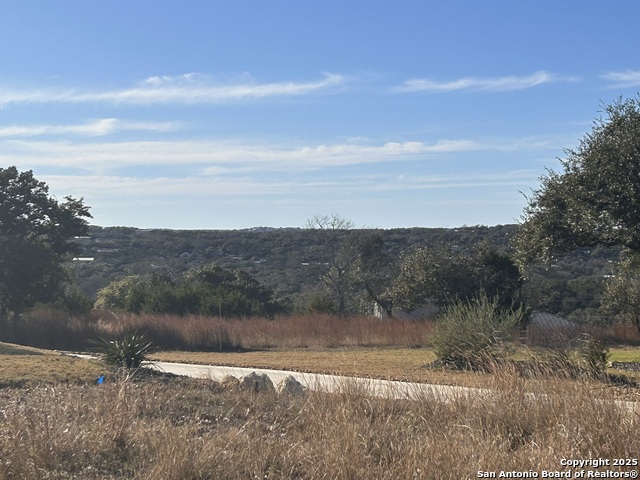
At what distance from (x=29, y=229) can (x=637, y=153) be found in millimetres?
29060

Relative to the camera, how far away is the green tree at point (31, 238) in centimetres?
3516

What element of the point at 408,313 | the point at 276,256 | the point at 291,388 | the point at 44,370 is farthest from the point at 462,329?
the point at 276,256

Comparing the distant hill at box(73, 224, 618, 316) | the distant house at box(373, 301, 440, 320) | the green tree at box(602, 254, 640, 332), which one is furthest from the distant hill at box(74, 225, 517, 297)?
the green tree at box(602, 254, 640, 332)

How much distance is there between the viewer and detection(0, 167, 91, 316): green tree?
35156 millimetres

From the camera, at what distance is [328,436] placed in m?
8.34

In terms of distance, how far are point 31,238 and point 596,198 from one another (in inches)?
1094

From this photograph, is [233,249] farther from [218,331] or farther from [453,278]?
[218,331]

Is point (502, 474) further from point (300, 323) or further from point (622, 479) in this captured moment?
point (300, 323)

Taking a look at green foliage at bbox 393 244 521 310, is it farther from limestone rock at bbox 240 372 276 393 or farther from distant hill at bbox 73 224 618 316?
limestone rock at bbox 240 372 276 393

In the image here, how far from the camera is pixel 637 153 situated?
18.1 m

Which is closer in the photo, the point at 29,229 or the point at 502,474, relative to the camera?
the point at 502,474

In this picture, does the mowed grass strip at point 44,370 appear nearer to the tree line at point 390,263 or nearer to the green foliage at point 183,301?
the tree line at point 390,263

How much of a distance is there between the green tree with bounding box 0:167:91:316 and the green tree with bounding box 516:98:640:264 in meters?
23.7

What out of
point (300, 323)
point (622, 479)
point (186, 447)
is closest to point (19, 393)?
point (186, 447)
